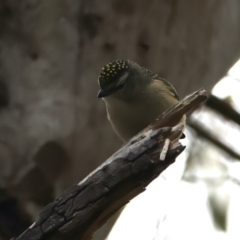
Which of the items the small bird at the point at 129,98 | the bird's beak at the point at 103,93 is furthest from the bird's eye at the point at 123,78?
the bird's beak at the point at 103,93

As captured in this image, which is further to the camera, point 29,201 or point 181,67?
point 181,67

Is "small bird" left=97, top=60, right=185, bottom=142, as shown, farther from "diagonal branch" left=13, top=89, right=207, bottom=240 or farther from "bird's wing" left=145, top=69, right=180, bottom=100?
"diagonal branch" left=13, top=89, right=207, bottom=240

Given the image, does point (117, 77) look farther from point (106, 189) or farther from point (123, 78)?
point (106, 189)

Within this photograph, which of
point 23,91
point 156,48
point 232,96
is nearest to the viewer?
point 23,91

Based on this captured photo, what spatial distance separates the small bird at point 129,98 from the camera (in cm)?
181

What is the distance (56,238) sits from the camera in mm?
1213

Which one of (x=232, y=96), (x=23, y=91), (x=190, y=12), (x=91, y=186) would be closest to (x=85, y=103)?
(x=23, y=91)

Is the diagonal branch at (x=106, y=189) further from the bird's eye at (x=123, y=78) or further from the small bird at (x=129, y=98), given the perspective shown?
the bird's eye at (x=123, y=78)

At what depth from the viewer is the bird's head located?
183 cm

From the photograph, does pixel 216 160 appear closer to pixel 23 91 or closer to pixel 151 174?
pixel 23 91

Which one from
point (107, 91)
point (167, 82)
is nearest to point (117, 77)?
point (107, 91)

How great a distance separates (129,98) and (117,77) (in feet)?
0.44

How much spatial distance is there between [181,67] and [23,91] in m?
0.84

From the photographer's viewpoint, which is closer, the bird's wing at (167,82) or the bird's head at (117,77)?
the bird's head at (117,77)
